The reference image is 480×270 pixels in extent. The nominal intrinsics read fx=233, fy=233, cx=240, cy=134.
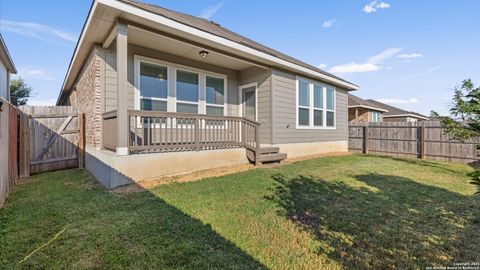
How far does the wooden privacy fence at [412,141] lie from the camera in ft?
29.8

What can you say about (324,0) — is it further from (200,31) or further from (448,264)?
(448,264)

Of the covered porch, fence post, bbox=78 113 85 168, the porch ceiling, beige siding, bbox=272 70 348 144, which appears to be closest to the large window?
beige siding, bbox=272 70 348 144

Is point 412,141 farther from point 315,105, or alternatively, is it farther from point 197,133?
point 197,133

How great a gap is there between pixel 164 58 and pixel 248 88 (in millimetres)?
3341

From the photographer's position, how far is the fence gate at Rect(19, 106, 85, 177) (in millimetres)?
6570

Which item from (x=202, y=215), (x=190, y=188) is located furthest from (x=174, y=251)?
(x=190, y=188)

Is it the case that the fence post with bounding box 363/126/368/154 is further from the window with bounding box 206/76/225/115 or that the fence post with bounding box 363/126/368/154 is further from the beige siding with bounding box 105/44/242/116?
the beige siding with bounding box 105/44/242/116

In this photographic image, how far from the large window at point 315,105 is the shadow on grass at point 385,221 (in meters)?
4.88

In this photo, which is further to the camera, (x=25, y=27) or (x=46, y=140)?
(x=25, y=27)

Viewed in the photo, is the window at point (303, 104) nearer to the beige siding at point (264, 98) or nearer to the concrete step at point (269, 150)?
the beige siding at point (264, 98)

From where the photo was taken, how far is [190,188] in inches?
189

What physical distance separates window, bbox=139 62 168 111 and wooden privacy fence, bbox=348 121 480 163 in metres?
9.45

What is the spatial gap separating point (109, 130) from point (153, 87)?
196 cm

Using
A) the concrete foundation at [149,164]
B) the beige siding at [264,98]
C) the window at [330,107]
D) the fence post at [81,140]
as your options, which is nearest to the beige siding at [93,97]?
the fence post at [81,140]
